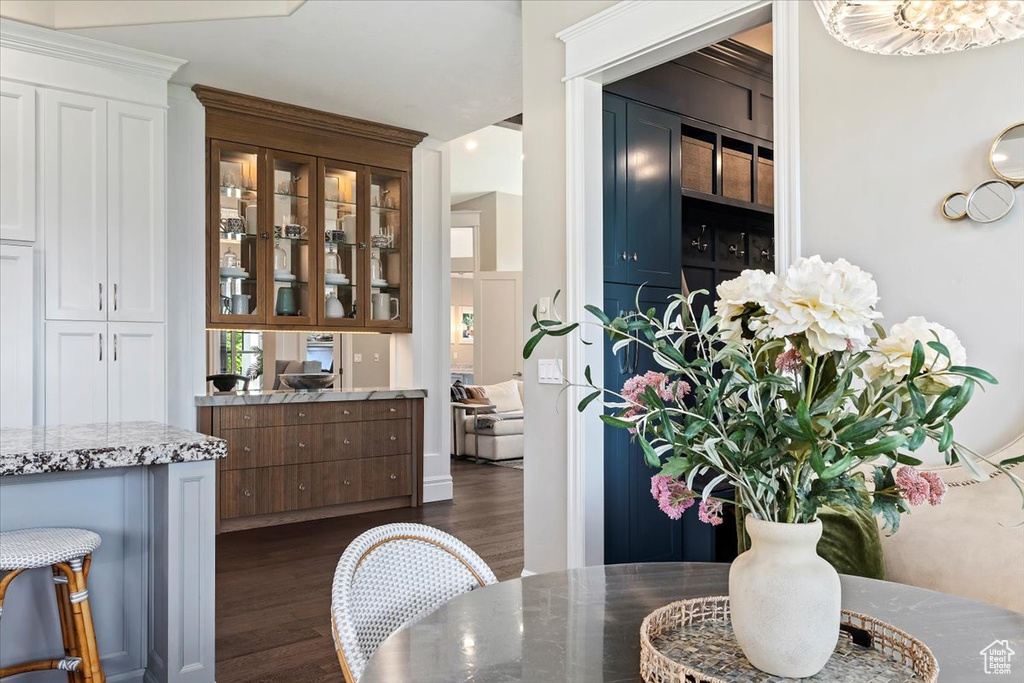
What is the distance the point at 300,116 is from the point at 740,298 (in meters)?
4.72

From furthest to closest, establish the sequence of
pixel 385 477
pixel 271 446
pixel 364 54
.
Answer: pixel 385 477 < pixel 271 446 < pixel 364 54

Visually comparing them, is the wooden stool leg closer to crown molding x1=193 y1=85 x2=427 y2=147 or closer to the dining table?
the dining table

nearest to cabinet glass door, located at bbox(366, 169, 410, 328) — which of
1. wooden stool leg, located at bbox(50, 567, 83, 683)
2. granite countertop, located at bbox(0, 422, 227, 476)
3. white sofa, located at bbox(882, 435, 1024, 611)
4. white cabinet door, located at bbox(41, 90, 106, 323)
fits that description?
white cabinet door, located at bbox(41, 90, 106, 323)

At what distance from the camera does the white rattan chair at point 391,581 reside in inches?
45.8

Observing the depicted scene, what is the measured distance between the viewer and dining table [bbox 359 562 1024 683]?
0.98 metres

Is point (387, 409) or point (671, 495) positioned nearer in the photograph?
point (671, 495)

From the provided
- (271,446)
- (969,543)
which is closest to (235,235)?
(271,446)

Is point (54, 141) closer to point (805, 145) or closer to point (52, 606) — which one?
point (52, 606)

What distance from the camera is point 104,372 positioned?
4012 millimetres

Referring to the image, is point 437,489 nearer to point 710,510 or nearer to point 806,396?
point 710,510

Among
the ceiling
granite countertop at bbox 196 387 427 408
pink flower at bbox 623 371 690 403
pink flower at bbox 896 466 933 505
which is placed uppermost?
the ceiling

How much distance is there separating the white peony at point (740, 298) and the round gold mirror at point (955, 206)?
1.35 meters

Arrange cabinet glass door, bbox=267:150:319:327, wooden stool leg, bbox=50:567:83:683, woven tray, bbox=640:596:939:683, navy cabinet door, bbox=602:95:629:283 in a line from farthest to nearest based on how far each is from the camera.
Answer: cabinet glass door, bbox=267:150:319:327 → navy cabinet door, bbox=602:95:629:283 → wooden stool leg, bbox=50:567:83:683 → woven tray, bbox=640:596:939:683

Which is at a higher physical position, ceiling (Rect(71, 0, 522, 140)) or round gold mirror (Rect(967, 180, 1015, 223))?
ceiling (Rect(71, 0, 522, 140))
